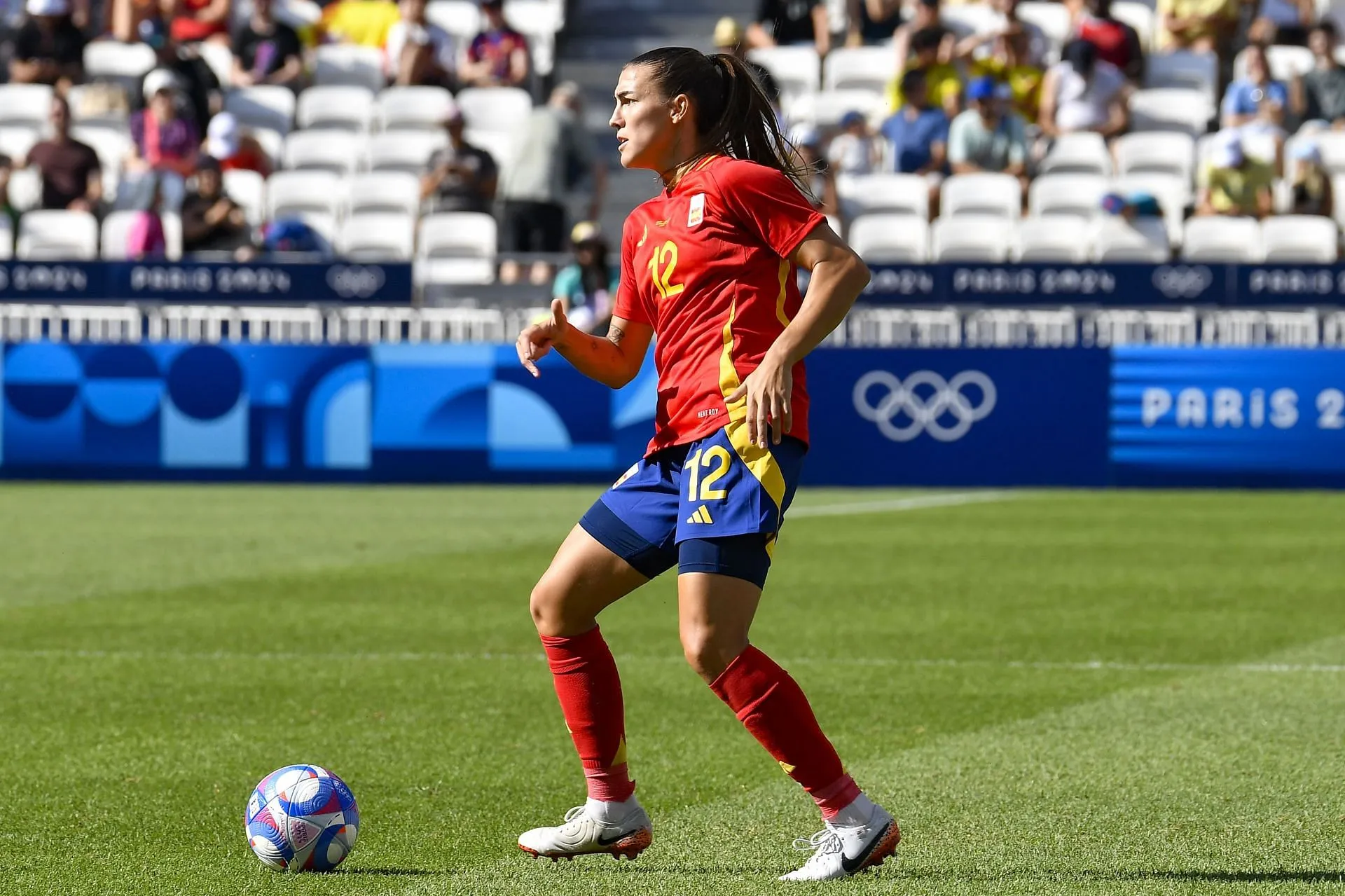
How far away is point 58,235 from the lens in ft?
71.2

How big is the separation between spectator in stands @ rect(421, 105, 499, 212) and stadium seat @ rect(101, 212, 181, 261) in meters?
2.47

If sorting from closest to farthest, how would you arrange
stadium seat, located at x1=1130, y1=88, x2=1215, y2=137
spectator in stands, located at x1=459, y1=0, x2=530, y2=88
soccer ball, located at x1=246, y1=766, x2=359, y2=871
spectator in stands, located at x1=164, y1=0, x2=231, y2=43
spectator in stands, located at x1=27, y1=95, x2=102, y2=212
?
soccer ball, located at x1=246, y1=766, x2=359, y2=871 < spectator in stands, located at x1=27, y1=95, x2=102, y2=212 < stadium seat, located at x1=1130, y1=88, x2=1215, y2=137 < spectator in stands, located at x1=459, y1=0, x2=530, y2=88 < spectator in stands, located at x1=164, y1=0, x2=231, y2=43

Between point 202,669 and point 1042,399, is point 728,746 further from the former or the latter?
point 1042,399

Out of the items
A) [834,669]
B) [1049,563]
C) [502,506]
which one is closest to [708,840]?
[834,669]

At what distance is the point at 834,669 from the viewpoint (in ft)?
27.8

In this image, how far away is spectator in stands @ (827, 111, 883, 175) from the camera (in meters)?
21.6

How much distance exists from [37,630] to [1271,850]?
6.01 meters

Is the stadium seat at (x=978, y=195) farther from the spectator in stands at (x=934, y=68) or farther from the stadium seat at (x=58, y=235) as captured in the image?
the stadium seat at (x=58, y=235)

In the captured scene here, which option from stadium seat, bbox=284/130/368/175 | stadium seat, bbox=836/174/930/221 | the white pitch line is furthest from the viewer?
stadium seat, bbox=284/130/368/175

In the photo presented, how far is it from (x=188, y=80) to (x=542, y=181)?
481cm

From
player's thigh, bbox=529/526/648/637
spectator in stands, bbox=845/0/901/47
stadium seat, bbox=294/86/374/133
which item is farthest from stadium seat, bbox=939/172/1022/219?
player's thigh, bbox=529/526/648/637

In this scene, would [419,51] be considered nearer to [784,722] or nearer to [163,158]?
[163,158]

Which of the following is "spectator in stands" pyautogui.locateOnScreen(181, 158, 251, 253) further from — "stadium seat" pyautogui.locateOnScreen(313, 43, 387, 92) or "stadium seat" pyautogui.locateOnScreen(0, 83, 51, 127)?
"stadium seat" pyautogui.locateOnScreen(313, 43, 387, 92)

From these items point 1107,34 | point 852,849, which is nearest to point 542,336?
point 852,849
